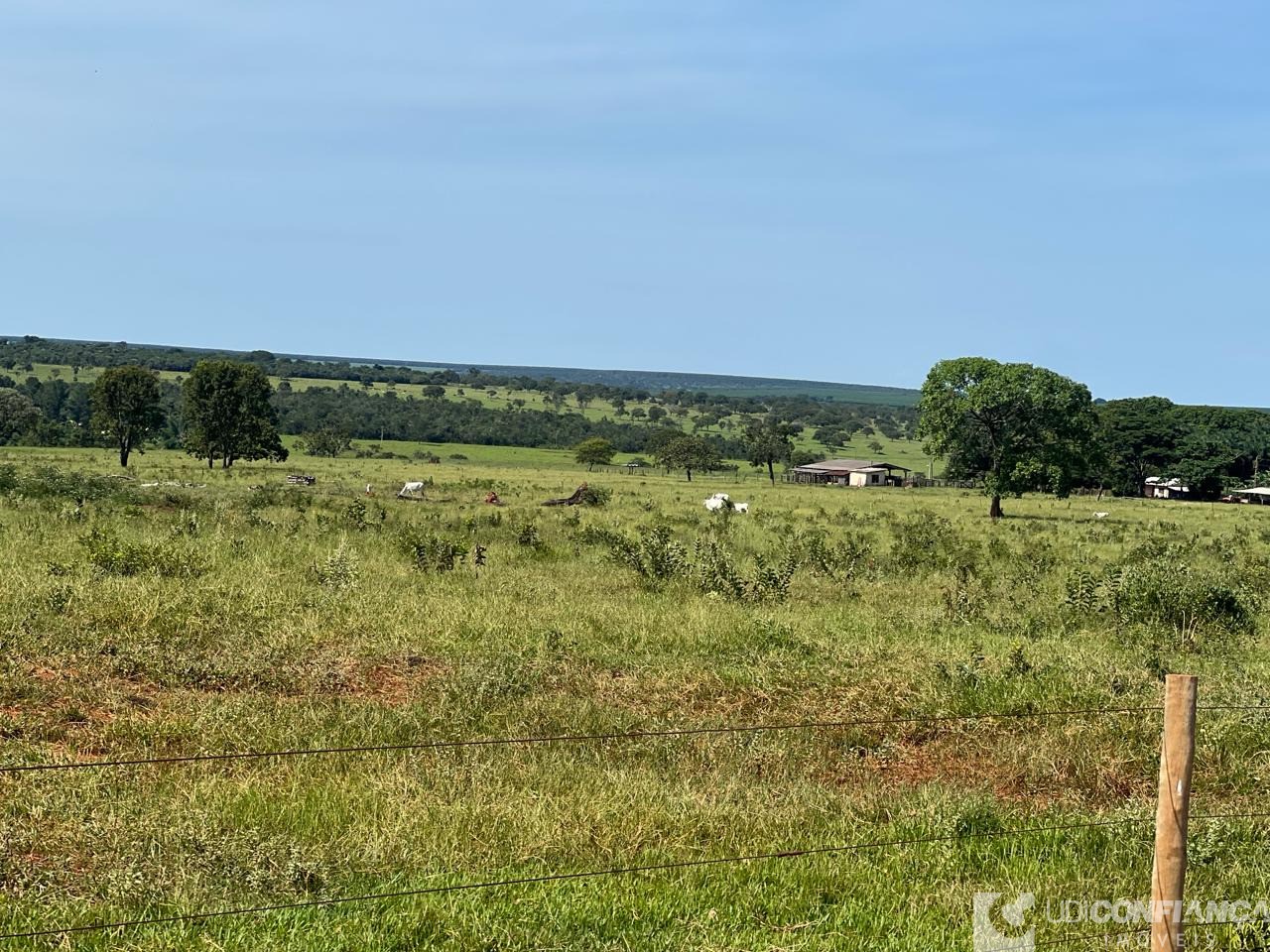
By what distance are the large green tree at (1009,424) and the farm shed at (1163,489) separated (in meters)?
47.5

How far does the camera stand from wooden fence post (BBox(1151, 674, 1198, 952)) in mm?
5117

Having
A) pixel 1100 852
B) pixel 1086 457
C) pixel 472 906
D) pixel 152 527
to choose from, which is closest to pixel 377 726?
pixel 472 906

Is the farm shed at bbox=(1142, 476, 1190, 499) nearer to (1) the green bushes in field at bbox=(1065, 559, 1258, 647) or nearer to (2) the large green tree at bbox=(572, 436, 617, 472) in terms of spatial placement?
(2) the large green tree at bbox=(572, 436, 617, 472)

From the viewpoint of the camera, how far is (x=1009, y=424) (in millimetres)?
54906

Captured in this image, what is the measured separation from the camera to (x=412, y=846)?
7.18 m

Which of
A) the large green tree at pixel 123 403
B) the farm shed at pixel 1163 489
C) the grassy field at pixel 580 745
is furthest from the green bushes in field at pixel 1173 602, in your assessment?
the farm shed at pixel 1163 489

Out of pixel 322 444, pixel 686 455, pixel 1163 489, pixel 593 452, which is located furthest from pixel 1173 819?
pixel 593 452

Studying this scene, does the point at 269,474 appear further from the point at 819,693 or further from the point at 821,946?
the point at 821,946

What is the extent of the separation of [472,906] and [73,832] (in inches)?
104

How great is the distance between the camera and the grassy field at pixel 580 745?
6484 millimetres

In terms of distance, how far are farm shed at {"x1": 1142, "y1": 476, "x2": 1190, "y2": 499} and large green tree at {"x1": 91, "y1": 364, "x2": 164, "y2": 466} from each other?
256ft

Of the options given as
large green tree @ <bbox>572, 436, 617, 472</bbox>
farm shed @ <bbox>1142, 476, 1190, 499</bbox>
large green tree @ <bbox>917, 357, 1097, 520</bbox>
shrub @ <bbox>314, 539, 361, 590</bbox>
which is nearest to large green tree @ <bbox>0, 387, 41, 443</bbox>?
large green tree @ <bbox>572, 436, 617, 472</bbox>

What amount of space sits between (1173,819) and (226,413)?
A: 71.3 m

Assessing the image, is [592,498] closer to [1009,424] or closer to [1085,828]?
[1009,424]
